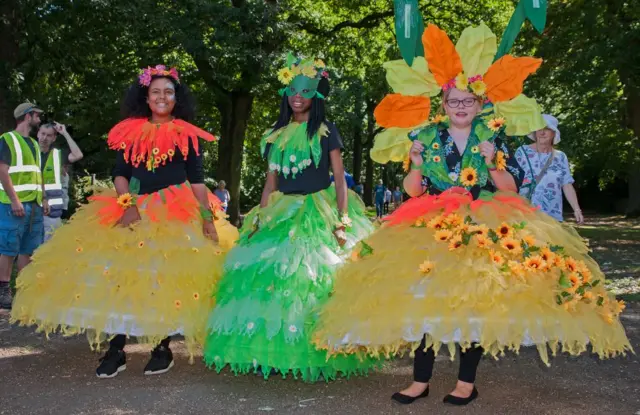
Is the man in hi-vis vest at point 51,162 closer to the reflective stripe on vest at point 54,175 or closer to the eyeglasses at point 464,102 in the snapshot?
the reflective stripe on vest at point 54,175

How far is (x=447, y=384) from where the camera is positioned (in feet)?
16.0

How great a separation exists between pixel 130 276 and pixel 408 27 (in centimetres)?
263

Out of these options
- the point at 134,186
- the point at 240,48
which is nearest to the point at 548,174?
the point at 134,186

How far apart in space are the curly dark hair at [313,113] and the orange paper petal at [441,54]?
1.03 metres

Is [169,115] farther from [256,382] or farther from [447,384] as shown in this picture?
[447,384]

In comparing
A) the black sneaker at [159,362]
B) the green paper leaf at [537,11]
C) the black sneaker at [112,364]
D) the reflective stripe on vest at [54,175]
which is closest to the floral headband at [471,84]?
the green paper leaf at [537,11]

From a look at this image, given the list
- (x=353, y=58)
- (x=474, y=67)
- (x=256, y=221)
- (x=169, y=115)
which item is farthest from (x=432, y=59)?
(x=353, y=58)

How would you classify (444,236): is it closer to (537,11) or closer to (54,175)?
(537,11)

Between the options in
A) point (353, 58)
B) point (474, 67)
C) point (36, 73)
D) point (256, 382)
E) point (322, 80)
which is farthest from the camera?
point (353, 58)

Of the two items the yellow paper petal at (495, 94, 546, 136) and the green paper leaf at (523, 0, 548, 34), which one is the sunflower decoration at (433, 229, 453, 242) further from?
the green paper leaf at (523, 0, 548, 34)

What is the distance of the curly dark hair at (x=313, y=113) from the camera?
527 cm

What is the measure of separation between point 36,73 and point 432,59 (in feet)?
37.8

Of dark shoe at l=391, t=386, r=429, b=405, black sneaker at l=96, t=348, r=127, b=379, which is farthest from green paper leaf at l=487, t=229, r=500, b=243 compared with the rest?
black sneaker at l=96, t=348, r=127, b=379

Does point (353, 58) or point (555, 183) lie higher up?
point (353, 58)
